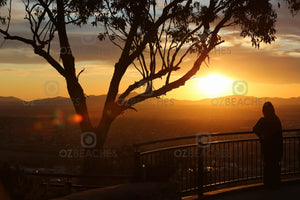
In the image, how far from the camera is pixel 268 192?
9.52 m

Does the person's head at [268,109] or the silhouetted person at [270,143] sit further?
the silhouetted person at [270,143]

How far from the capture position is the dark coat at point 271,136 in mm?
9453

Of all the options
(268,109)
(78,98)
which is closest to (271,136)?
(268,109)

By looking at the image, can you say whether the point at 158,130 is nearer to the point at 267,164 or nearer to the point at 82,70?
the point at 82,70

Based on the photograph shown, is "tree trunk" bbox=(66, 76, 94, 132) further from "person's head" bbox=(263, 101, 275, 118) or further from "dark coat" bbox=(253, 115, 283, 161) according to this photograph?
"person's head" bbox=(263, 101, 275, 118)

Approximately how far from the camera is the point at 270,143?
9.51 m

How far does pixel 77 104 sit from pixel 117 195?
13.7 metres

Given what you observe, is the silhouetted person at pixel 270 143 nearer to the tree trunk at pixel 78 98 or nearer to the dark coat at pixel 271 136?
the dark coat at pixel 271 136

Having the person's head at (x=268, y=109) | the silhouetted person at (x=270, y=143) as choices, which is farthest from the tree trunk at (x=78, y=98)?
the person's head at (x=268, y=109)

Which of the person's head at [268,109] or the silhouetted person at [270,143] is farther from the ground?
the person's head at [268,109]

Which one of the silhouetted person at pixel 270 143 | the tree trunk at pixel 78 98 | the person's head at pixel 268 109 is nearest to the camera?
the person's head at pixel 268 109

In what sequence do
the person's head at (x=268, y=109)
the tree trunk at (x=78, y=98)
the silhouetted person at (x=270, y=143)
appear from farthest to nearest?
the tree trunk at (x=78, y=98), the silhouetted person at (x=270, y=143), the person's head at (x=268, y=109)

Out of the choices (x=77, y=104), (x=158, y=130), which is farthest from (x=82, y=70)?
(x=158, y=130)

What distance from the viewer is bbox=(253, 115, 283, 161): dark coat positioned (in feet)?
31.0
